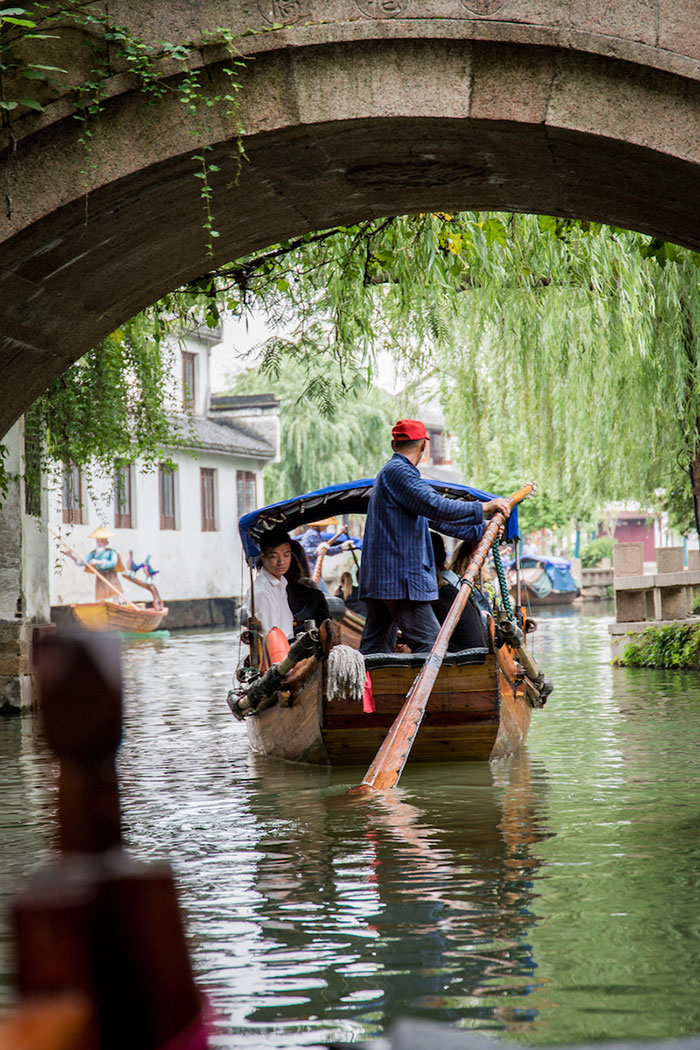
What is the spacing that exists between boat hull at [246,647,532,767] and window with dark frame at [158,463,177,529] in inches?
1033

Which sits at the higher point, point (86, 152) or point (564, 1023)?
point (86, 152)

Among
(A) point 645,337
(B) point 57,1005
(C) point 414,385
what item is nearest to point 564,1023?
(B) point 57,1005

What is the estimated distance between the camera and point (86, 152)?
5418mm

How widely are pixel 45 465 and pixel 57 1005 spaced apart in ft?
40.3

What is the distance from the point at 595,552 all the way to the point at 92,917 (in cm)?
5246

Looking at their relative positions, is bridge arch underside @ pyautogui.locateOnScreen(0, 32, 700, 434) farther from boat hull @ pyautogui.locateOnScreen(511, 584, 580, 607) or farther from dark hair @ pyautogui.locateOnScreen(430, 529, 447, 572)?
boat hull @ pyautogui.locateOnScreen(511, 584, 580, 607)

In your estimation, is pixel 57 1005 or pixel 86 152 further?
pixel 86 152

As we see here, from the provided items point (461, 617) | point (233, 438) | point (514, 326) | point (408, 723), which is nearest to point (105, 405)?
point (514, 326)

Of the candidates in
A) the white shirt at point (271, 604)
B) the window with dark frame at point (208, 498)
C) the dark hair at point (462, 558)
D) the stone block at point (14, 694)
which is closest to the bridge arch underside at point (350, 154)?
the dark hair at point (462, 558)

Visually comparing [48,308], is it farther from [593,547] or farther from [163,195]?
[593,547]

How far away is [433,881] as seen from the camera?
17.6 feet

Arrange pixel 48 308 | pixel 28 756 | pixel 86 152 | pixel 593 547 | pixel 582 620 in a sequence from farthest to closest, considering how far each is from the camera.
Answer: pixel 593 547 < pixel 582 620 < pixel 28 756 < pixel 48 308 < pixel 86 152

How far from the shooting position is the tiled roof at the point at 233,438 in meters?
37.0

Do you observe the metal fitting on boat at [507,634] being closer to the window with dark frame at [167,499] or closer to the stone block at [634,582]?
the stone block at [634,582]
